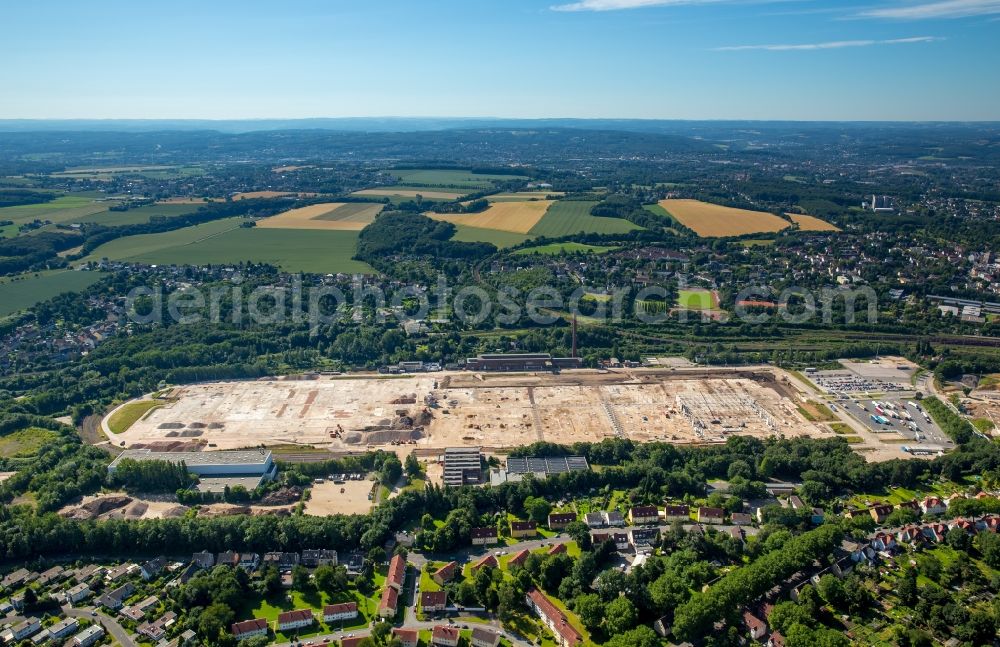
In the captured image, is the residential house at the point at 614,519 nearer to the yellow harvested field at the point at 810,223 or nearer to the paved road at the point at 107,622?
the paved road at the point at 107,622

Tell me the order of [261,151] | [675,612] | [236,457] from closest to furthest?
[675,612] < [236,457] < [261,151]

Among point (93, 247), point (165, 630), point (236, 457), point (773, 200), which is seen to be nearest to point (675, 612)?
point (165, 630)

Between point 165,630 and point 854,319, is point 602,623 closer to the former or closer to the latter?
point 165,630

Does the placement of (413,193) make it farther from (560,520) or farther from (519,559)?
(519,559)

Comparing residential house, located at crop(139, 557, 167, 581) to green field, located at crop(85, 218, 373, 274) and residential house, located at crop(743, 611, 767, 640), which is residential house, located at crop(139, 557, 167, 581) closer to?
residential house, located at crop(743, 611, 767, 640)

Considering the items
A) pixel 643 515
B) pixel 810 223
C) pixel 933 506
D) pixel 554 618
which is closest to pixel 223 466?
pixel 554 618

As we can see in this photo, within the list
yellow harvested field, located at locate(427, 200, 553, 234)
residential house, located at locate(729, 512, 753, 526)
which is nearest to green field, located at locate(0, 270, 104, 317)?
yellow harvested field, located at locate(427, 200, 553, 234)

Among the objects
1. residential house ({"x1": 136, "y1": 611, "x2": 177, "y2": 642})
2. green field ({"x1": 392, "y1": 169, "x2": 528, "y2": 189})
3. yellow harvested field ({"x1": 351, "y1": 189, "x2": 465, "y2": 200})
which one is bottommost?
residential house ({"x1": 136, "y1": 611, "x2": 177, "y2": 642})
